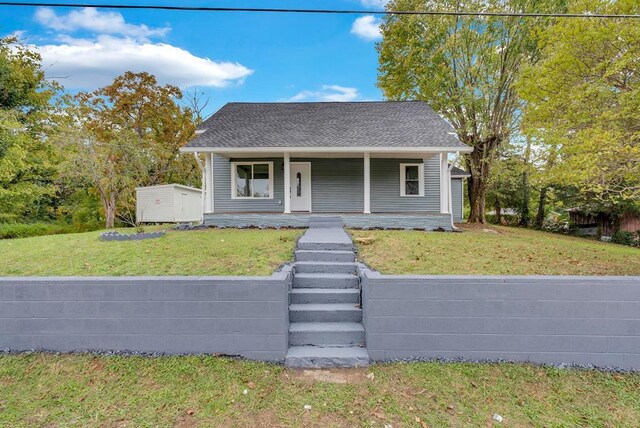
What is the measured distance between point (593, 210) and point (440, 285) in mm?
18800

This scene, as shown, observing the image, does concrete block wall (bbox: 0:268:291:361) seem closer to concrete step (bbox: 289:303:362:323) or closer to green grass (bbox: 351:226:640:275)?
concrete step (bbox: 289:303:362:323)

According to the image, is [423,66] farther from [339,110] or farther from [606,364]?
[606,364]

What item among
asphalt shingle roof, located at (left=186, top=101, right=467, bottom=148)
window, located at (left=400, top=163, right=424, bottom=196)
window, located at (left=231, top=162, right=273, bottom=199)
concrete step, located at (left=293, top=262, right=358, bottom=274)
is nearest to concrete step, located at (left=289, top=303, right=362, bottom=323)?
concrete step, located at (left=293, top=262, right=358, bottom=274)

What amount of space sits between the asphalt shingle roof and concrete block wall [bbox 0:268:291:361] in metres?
8.11

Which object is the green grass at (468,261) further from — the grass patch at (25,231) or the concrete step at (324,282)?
the grass patch at (25,231)

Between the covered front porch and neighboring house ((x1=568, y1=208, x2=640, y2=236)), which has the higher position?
the covered front porch

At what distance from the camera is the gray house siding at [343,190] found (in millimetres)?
12609

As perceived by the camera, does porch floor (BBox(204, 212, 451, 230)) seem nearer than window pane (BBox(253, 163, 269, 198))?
Yes

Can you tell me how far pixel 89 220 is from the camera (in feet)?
64.3

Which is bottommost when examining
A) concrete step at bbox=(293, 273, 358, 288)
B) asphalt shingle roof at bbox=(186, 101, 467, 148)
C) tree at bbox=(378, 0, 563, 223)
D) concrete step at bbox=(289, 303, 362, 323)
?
concrete step at bbox=(289, 303, 362, 323)

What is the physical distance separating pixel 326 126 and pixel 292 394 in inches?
435

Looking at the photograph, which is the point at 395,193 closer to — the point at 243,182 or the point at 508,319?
the point at 243,182

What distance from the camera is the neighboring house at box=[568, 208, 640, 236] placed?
53.6 ft

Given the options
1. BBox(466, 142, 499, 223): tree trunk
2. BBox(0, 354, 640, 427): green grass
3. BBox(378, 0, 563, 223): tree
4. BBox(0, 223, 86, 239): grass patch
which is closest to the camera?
BBox(0, 354, 640, 427): green grass
